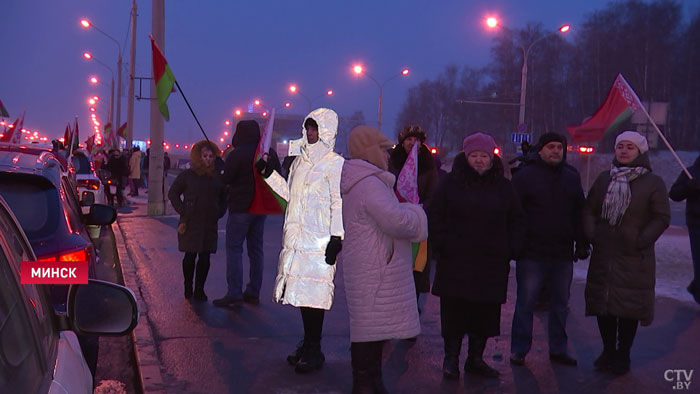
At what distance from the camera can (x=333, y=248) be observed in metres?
5.39

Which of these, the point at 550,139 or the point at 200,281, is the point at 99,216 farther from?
the point at 550,139

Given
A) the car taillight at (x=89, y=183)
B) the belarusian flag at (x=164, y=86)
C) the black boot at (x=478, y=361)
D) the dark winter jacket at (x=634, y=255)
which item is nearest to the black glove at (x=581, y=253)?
the dark winter jacket at (x=634, y=255)

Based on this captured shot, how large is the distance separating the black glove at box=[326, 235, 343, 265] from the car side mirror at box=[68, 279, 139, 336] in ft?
9.90

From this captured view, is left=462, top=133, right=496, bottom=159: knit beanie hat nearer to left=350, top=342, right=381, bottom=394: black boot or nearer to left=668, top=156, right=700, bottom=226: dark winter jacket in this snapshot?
left=350, top=342, right=381, bottom=394: black boot

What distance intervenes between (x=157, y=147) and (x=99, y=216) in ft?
45.1

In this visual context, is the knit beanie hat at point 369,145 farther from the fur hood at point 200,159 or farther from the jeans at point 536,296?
the fur hood at point 200,159

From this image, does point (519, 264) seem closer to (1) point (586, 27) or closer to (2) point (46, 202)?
(2) point (46, 202)

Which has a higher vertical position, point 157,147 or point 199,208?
point 157,147

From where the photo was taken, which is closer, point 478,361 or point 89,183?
point 478,361

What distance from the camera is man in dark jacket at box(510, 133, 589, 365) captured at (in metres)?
6.11

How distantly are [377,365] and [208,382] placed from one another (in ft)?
4.27

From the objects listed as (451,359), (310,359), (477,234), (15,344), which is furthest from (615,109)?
(15,344)

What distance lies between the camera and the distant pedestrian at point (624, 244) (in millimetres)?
5836

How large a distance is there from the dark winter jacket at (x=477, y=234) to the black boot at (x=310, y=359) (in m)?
1.02
